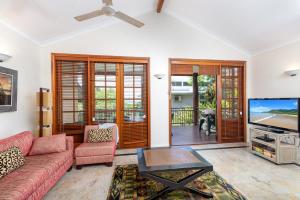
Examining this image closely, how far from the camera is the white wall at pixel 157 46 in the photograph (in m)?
4.27

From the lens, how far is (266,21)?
355cm

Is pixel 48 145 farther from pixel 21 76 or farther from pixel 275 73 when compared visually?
pixel 275 73

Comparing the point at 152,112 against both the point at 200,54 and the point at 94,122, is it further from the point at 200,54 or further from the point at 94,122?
the point at 200,54

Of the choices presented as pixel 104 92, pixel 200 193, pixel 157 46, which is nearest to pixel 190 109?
pixel 157 46

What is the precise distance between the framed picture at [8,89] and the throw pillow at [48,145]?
2.44 feet

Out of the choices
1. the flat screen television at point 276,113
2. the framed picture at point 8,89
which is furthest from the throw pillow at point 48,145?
the flat screen television at point 276,113

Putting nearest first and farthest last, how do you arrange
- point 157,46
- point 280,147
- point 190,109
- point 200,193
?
point 200,193, point 280,147, point 157,46, point 190,109

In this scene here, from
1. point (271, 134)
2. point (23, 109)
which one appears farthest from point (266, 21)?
point (23, 109)

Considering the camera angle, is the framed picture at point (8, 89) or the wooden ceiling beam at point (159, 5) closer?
the framed picture at point (8, 89)

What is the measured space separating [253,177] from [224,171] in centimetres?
46

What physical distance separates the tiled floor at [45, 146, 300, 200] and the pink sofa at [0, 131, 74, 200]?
0.26 m

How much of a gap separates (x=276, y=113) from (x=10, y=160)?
4.86 m

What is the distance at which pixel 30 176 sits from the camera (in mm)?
1993

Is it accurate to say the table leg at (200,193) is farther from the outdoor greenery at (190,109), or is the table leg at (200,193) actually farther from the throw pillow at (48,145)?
the outdoor greenery at (190,109)
